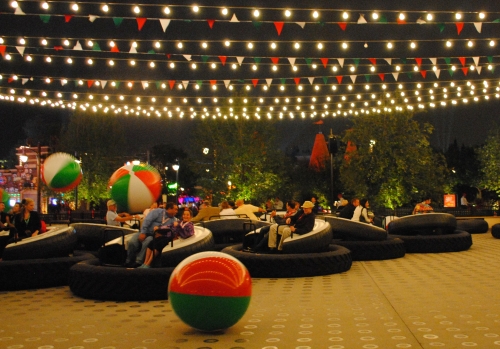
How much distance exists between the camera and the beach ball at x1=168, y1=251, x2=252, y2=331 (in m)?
6.07

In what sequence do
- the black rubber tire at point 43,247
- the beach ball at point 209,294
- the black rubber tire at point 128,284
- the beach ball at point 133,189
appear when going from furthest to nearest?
the beach ball at point 133,189
the black rubber tire at point 43,247
the black rubber tire at point 128,284
the beach ball at point 209,294

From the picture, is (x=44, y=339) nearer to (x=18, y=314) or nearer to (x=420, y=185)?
(x=18, y=314)

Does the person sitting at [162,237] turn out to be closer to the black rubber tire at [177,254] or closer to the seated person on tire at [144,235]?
the seated person on tire at [144,235]

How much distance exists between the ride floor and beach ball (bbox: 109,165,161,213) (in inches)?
151

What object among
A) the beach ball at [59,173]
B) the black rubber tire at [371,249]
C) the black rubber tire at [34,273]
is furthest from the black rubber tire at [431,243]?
the beach ball at [59,173]

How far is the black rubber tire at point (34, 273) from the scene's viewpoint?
376 inches

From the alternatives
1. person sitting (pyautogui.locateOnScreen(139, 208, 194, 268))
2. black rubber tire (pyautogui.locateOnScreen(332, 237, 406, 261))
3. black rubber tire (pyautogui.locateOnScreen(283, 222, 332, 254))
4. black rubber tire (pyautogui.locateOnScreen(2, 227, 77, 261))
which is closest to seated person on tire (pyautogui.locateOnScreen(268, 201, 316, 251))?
black rubber tire (pyautogui.locateOnScreen(283, 222, 332, 254))

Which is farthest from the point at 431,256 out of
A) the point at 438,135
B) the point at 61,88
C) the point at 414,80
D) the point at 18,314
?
the point at 438,135

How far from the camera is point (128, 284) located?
834 centimetres

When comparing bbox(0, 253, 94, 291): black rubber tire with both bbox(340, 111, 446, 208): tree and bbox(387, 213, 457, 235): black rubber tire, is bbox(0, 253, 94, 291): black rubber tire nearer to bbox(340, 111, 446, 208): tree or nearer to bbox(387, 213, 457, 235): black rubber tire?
bbox(387, 213, 457, 235): black rubber tire

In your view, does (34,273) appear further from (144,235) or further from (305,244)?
(305,244)

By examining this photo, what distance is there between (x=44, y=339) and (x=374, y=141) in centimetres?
2581

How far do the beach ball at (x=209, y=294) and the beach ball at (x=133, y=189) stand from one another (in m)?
7.11

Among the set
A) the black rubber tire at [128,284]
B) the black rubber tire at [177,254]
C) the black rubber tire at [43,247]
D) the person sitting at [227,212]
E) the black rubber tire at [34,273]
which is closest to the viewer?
the black rubber tire at [128,284]
